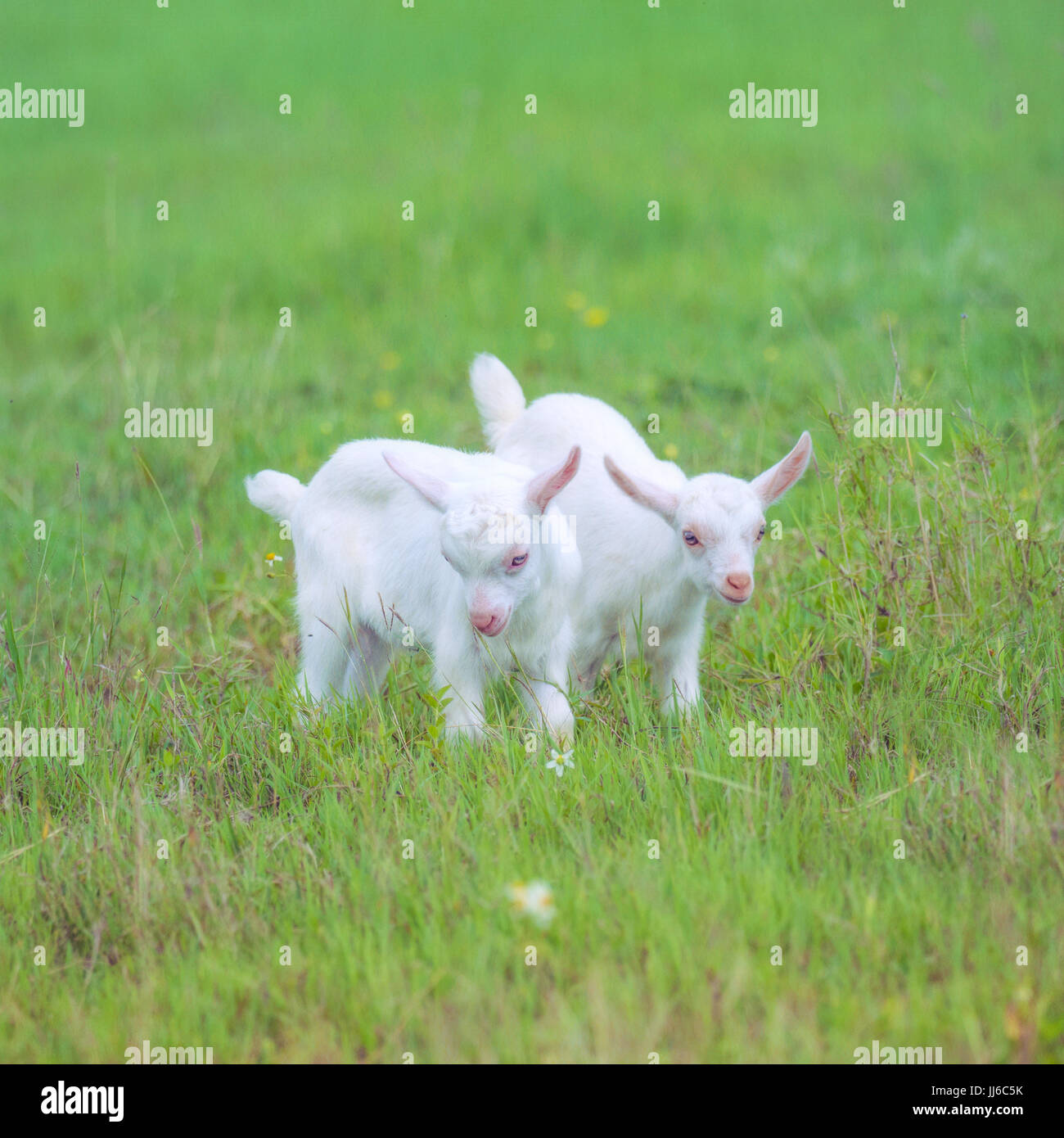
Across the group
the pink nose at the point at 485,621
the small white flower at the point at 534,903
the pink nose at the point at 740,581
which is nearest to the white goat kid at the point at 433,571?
the pink nose at the point at 485,621

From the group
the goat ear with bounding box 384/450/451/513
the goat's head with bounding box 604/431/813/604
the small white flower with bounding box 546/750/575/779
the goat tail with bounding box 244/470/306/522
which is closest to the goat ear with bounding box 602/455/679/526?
the goat's head with bounding box 604/431/813/604

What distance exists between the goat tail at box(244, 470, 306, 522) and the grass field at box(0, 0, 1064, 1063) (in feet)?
1.15

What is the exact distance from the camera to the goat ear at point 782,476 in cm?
392

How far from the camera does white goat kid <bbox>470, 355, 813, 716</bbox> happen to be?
3877 millimetres

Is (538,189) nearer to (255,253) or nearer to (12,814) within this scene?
(255,253)

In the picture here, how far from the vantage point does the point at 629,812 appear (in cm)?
353

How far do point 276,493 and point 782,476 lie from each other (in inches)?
75.0

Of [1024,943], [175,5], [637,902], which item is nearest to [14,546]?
[637,902]

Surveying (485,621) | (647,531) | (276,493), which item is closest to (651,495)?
(647,531)

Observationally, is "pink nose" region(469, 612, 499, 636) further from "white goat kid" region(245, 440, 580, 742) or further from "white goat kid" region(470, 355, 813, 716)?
"white goat kid" region(470, 355, 813, 716)

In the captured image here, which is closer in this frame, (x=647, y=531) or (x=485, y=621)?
(x=485, y=621)

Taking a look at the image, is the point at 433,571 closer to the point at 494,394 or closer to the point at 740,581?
the point at 740,581

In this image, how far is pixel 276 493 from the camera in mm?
4703

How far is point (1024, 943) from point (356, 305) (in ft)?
23.9
